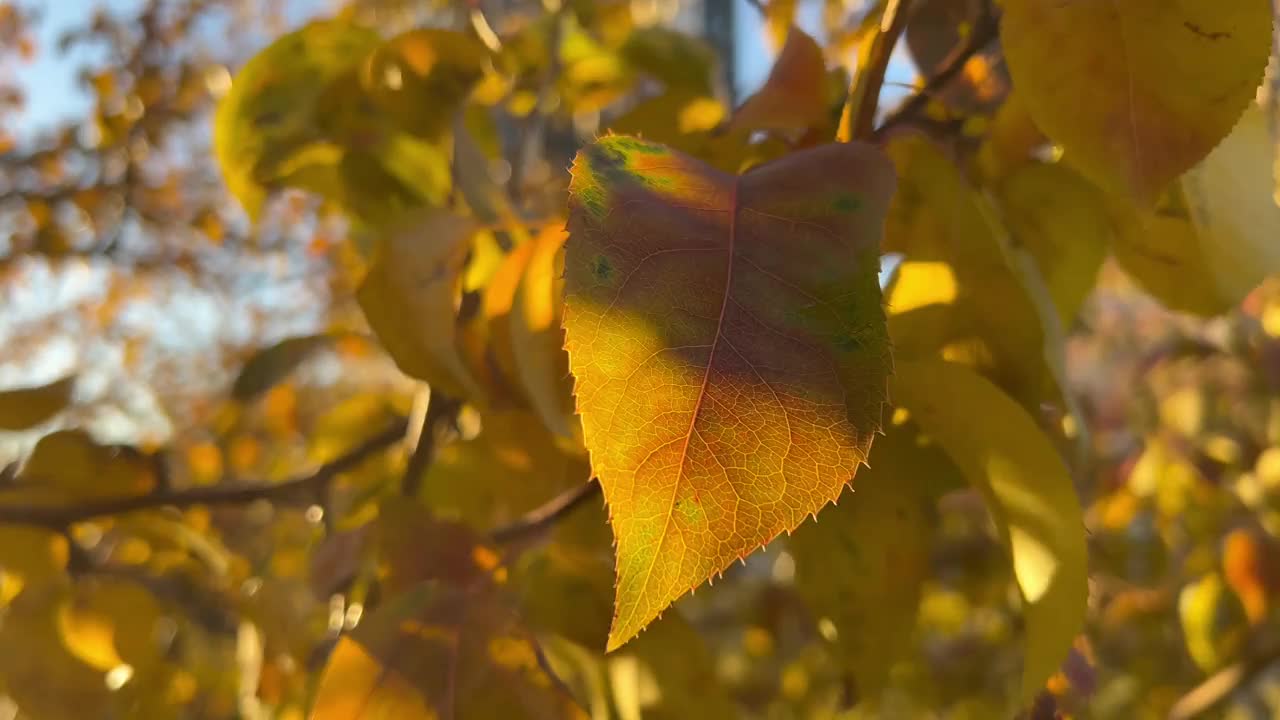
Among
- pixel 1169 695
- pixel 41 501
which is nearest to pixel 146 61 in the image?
pixel 41 501

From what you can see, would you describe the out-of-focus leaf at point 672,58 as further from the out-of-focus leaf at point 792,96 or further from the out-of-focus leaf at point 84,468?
the out-of-focus leaf at point 84,468

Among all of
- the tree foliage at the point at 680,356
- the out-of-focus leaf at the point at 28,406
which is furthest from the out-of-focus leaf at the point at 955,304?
the out-of-focus leaf at the point at 28,406

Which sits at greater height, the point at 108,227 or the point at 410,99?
the point at 410,99

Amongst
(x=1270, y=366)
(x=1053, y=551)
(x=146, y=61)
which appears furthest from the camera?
(x=146, y=61)

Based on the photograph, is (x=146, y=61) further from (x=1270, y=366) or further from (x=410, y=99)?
(x=1270, y=366)

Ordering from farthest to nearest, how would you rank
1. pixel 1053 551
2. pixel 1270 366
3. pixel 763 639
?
pixel 763 639
pixel 1270 366
pixel 1053 551

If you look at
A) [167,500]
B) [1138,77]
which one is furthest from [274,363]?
[1138,77]

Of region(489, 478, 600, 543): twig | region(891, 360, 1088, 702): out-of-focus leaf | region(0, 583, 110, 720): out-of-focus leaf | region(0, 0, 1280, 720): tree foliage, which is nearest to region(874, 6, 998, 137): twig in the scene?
region(0, 0, 1280, 720): tree foliage

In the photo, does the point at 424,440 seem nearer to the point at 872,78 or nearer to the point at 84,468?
the point at 84,468
